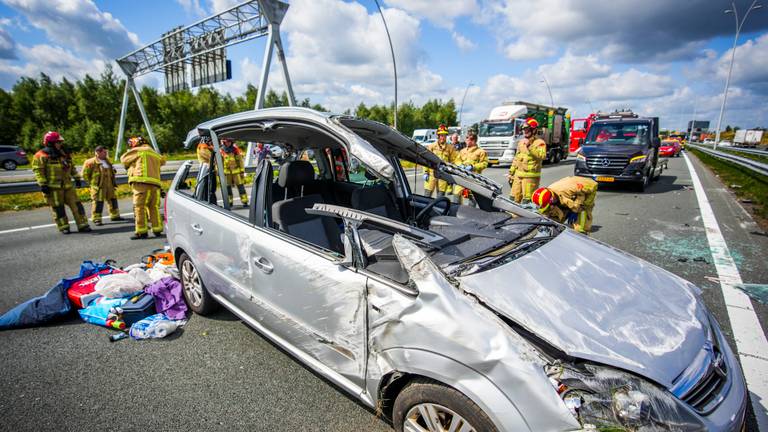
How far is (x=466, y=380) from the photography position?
1479 mm

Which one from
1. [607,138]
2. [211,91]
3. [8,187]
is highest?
[211,91]

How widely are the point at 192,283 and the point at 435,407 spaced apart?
271cm

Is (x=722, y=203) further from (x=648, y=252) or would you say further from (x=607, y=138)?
(x=648, y=252)

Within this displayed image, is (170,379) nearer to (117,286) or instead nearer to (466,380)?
(117,286)

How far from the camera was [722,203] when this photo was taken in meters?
8.88

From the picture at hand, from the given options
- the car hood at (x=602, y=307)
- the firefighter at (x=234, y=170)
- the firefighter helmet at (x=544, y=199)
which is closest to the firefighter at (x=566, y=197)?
the firefighter helmet at (x=544, y=199)

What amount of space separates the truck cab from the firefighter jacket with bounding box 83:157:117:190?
1248 centimetres

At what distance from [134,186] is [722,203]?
42.5 feet

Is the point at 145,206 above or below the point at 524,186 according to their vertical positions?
below

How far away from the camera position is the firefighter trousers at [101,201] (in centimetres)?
721

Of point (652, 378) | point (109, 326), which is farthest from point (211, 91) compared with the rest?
point (652, 378)

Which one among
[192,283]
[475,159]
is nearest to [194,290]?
[192,283]

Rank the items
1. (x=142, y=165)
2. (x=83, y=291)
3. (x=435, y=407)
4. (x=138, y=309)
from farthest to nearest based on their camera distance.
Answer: (x=142, y=165) → (x=83, y=291) → (x=138, y=309) → (x=435, y=407)

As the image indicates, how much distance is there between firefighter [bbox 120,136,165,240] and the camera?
616 centimetres
